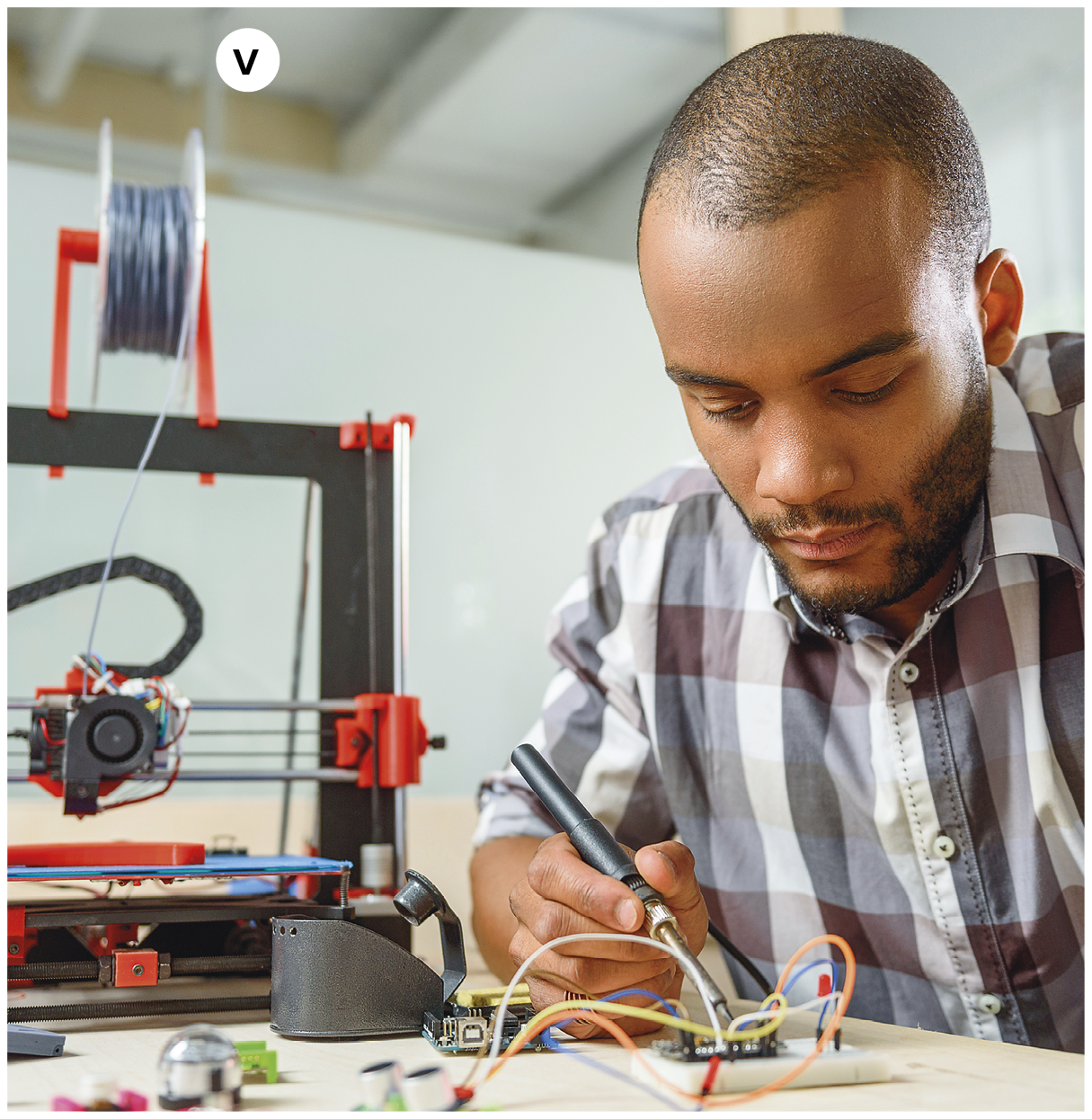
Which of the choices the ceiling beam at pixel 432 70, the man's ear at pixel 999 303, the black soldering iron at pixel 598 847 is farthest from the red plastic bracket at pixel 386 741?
the ceiling beam at pixel 432 70

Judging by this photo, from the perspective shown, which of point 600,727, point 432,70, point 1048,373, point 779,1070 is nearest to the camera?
point 779,1070

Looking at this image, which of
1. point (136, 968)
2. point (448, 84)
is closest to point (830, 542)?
point (136, 968)

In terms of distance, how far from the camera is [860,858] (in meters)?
0.99

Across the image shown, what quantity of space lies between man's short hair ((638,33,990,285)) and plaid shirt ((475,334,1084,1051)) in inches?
9.5

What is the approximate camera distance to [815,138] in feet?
2.41

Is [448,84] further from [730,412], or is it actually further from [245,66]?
[730,412]

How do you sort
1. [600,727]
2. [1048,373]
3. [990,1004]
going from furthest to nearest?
[600,727] → [1048,373] → [990,1004]

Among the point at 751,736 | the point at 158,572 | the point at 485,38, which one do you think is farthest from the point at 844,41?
the point at 485,38

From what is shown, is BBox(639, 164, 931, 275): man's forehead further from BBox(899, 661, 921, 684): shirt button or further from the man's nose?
BBox(899, 661, 921, 684): shirt button

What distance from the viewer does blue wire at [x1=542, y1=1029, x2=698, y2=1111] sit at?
1.56 feet

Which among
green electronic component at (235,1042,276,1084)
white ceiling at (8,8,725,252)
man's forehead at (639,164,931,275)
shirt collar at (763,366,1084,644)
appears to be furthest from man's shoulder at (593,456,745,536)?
white ceiling at (8,8,725,252)

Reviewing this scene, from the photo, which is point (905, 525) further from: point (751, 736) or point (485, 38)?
point (485, 38)

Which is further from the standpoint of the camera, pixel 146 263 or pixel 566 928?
pixel 146 263

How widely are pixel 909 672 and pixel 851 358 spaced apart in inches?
13.8
